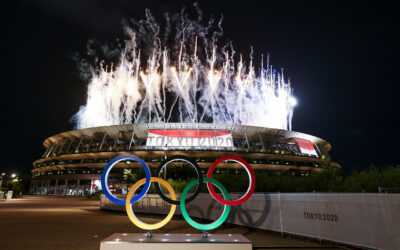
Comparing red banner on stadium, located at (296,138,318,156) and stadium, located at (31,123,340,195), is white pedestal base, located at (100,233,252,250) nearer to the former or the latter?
stadium, located at (31,123,340,195)

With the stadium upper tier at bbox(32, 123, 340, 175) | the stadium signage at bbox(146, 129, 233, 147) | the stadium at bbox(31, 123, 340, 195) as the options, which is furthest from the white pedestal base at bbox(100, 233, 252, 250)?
the stadium signage at bbox(146, 129, 233, 147)

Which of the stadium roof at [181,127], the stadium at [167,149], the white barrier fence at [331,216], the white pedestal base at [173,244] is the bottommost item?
the white pedestal base at [173,244]

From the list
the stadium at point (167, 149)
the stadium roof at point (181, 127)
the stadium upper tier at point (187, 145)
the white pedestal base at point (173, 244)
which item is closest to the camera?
the white pedestal base at point (173, 244)

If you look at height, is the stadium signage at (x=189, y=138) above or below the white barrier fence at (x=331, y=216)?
above

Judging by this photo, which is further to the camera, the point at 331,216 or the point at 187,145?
the point at 187,145

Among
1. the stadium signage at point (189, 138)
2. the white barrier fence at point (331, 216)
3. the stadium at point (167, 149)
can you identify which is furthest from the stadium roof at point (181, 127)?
the white barrier fence at point (331, 216)

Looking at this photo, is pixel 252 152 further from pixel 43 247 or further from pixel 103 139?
pixel 43 247

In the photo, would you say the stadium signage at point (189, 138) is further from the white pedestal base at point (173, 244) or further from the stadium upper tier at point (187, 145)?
the white pedestal base at point (173, 244)

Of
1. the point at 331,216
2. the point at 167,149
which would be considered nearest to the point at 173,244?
the point at 331,216

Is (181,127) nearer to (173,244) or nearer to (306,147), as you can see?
(306,147)
